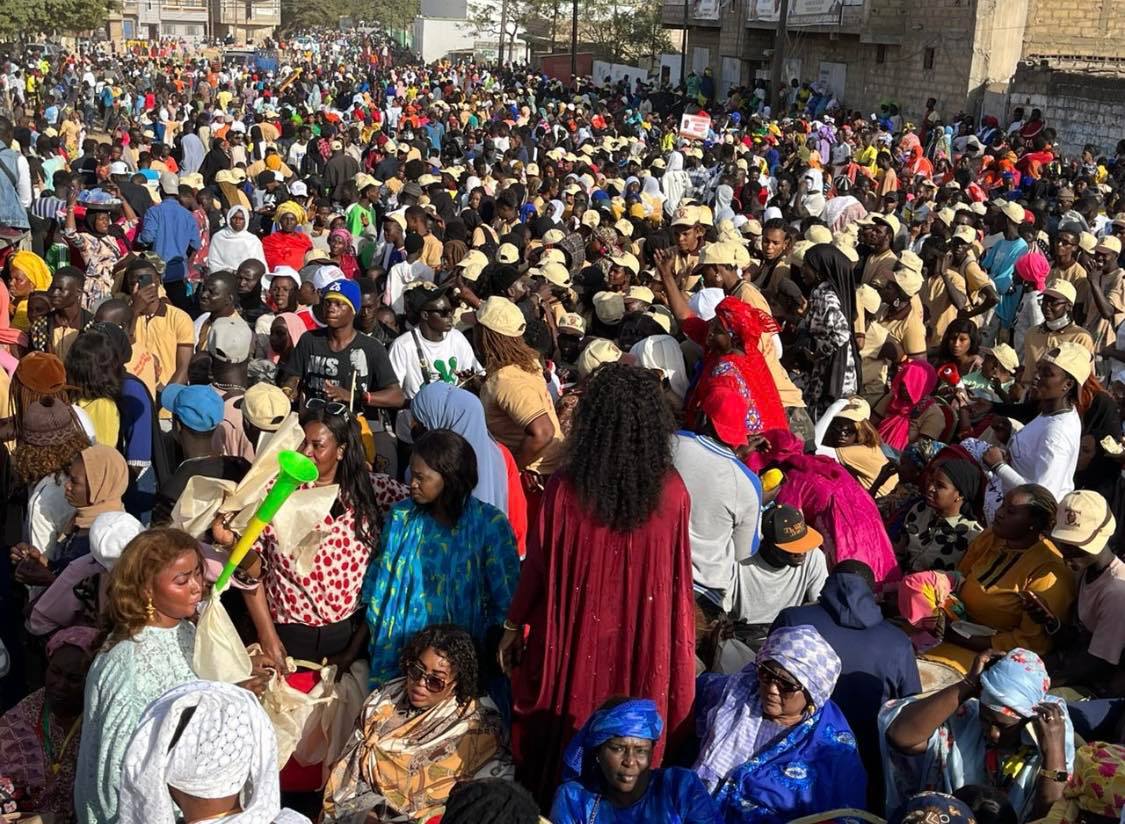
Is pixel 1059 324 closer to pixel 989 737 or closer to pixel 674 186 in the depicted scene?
pixel 989 737

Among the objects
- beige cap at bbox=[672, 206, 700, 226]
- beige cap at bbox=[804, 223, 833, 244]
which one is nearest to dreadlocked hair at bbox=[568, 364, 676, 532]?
beige cap at bbox=[672, 206, 700, 226]

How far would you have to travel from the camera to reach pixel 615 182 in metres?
13.9

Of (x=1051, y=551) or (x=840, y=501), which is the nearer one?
(x=1051, y=551)

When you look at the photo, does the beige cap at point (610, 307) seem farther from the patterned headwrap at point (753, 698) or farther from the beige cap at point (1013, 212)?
the patterned headwrap at point (753, 698)

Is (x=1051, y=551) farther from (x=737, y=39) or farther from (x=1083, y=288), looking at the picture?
(x=737, y=39)

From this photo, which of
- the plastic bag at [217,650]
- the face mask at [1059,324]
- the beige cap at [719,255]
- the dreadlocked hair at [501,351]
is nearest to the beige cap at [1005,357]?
the face mask at [1059,324]

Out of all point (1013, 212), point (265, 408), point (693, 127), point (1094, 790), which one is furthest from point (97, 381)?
point (693, 127)

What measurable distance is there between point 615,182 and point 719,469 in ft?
32.9

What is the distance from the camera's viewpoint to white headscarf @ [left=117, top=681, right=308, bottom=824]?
2.53m

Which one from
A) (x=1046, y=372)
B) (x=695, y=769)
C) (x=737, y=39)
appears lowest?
(x=695, y=769)

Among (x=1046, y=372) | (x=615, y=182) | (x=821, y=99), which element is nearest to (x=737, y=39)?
(x=821, y=99)

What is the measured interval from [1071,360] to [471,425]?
2759 millimetres

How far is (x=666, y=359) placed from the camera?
6.08 m

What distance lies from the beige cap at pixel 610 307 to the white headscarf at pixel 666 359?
149cm
